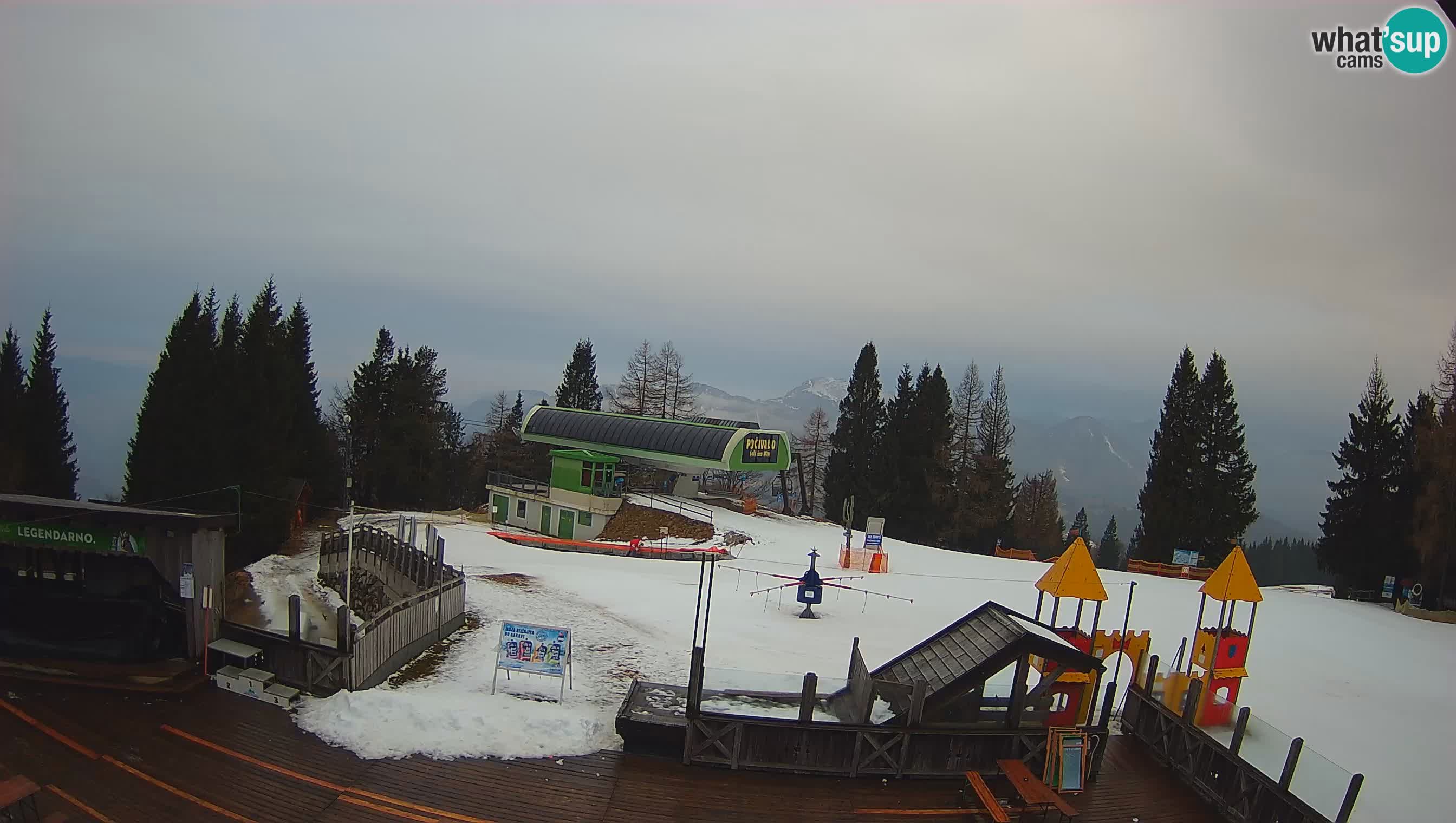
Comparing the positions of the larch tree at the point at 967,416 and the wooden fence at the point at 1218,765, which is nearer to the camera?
the wooden fence at the point at 1218,765

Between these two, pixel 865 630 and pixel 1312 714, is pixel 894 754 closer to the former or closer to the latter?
pixel 865 630

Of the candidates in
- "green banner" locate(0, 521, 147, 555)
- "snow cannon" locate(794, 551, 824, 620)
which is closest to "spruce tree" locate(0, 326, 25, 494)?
"green banner" locate(0, 521, 147, 555)

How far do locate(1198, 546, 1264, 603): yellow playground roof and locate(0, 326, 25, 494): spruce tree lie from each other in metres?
45.8

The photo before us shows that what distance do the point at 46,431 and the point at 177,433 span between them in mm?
22131

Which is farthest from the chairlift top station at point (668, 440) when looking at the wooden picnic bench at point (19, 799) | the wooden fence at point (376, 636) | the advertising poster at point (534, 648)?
the wooden picnic bench at point (19, 799)

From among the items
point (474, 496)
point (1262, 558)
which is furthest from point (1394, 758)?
point (1262, 558)

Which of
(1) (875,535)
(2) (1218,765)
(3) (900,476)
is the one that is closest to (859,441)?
(3) (900,476)

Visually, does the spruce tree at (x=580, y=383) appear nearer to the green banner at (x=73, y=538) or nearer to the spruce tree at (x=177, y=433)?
the spruce tree at (x=177, y=433)

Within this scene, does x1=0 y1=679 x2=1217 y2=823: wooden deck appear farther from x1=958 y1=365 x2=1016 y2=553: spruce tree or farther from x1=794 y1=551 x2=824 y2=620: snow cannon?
x1=958 y1=365 x2=1016 y2=553: spruce tree

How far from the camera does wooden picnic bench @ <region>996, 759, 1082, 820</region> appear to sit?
971cm

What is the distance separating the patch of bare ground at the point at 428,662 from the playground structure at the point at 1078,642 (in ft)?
34.6

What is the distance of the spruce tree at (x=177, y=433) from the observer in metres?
29.9

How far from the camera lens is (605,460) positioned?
37188 mm

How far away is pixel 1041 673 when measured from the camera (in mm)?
11297
